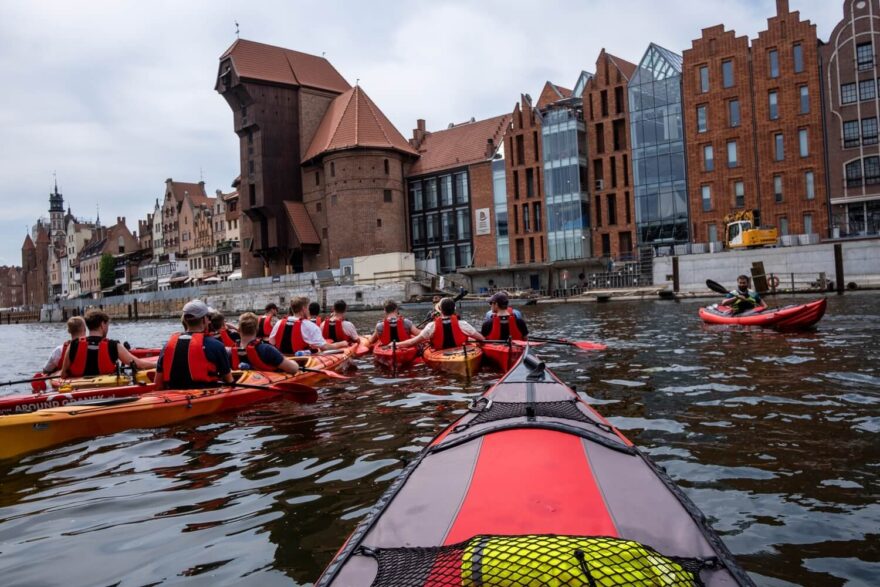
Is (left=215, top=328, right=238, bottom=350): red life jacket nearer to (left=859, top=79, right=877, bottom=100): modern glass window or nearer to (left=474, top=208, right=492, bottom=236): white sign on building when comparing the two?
(left=859, top=79, right=877, bottom=100): modern glass window

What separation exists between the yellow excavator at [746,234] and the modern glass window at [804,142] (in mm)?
6638

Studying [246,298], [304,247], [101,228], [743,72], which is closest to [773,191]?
[743,72]

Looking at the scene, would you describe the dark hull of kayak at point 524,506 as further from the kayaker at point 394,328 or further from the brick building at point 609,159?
the brick building at point 609,159

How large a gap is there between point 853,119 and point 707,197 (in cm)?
957

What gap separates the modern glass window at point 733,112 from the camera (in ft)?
144

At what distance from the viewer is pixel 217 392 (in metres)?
8.46

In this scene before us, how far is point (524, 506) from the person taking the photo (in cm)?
292

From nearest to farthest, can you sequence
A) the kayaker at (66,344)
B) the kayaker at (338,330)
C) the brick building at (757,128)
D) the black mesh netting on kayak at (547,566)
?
the black mesh netting on kayak at (547,566)
the kayaker at (66,344)
the kayaker at (338,330)
the brick building at (757,128)

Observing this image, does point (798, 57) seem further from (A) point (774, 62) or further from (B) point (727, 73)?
(B) point (727, 73)

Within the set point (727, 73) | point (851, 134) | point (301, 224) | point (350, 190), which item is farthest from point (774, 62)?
point (301, 224)

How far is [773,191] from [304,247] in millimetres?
37166

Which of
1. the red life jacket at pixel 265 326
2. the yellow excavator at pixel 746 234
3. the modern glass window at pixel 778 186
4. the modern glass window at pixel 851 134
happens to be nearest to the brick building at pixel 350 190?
the yellow excavator at pixel 746 234

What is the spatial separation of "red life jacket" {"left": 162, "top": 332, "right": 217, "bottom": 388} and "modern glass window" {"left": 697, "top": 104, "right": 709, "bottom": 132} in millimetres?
44477

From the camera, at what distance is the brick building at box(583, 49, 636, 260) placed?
4888 cm
